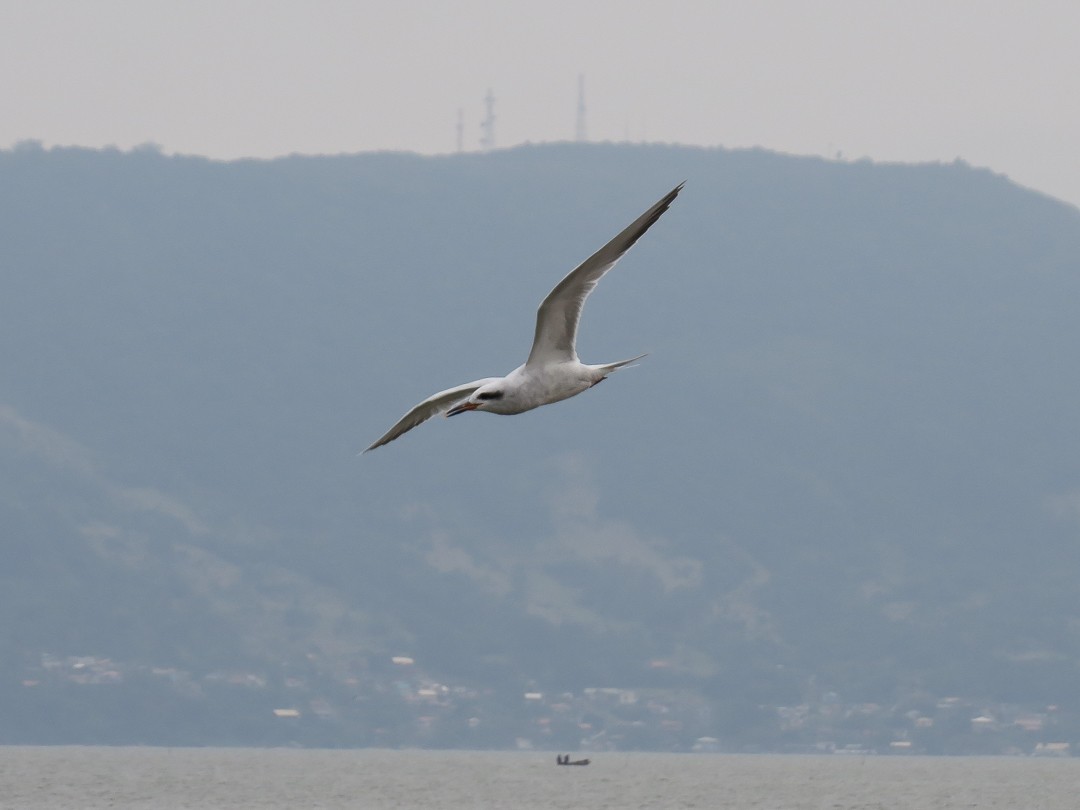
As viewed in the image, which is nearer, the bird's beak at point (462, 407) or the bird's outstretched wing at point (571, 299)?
the bird's outstretched wing at point (571, 299)

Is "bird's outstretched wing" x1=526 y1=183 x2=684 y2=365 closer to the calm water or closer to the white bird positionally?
the white bird

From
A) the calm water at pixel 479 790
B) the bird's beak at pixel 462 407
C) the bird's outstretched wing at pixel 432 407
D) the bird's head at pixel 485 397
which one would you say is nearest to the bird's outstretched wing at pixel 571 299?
the bird's head at pixel 485 397

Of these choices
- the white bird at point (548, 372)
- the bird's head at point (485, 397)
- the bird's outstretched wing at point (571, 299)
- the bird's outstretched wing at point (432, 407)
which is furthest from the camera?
the bird's outstretched wing at point (432, 407)

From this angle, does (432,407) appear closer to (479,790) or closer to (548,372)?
(548,372)

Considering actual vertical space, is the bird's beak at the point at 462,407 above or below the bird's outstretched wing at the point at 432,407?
below

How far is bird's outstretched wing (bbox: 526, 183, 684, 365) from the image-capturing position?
19188 mm

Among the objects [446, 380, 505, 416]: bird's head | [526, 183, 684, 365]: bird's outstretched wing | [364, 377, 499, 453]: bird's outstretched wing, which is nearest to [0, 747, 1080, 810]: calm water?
[364, 377, 499, 453]: bird's outstretched wing

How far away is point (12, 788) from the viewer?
15175cm

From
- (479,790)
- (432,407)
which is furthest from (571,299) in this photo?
(479,790)

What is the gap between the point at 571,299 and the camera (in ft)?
68.6

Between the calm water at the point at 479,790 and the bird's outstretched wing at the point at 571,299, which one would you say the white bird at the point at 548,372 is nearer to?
the bird's outstretched wing at the point at 571,299

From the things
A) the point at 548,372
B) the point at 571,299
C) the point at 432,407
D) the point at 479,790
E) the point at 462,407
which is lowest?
the point at 462,407

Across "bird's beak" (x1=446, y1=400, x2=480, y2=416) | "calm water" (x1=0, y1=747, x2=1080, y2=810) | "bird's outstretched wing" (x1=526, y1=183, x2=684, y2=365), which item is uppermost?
"calm water" (x1=0, y1=747, x2=1080, y2=810)

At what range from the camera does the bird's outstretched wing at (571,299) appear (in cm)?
1919
